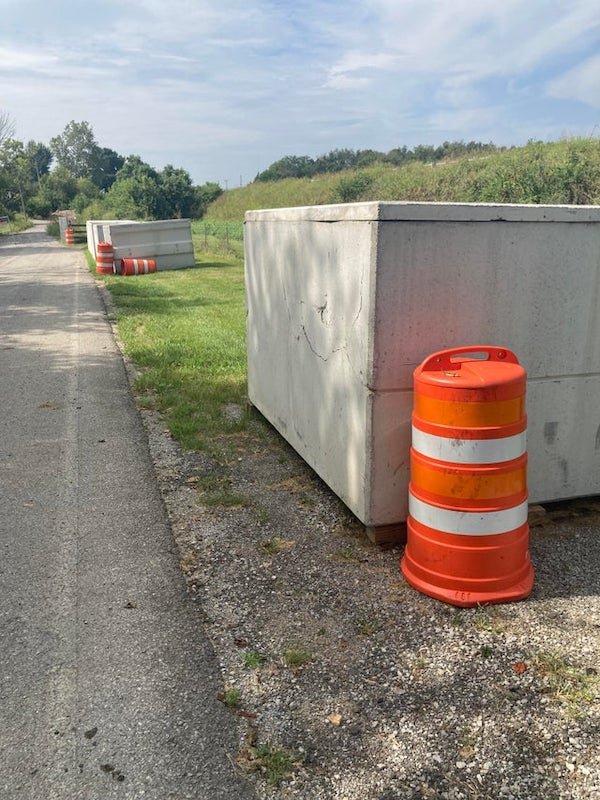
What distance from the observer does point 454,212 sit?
3197mm

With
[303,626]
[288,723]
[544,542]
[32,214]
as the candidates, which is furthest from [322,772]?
[32,214]

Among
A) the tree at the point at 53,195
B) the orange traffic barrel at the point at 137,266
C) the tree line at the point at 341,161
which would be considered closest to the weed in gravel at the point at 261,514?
the orange traffic barrel at the point at 137,266

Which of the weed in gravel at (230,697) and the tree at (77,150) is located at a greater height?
the tree at (77,150)

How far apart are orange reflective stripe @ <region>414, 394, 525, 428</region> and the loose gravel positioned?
2.85 feet

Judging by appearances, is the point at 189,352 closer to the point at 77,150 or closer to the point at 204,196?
the point at 204,196

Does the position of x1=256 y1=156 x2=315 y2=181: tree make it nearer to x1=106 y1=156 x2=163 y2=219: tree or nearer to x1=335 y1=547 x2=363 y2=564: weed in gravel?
x1=106 y1=156 x2=163 y2=219: tree

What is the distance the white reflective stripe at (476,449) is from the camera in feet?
9.53

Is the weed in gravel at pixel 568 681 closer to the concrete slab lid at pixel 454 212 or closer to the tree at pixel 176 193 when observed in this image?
the concrete slab lid at pixel 454 212

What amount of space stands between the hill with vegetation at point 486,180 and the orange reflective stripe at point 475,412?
14.9 meters

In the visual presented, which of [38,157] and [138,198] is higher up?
[38,157]

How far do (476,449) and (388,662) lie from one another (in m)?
0.97

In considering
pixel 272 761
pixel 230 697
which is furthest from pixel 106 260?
pixel 272 761

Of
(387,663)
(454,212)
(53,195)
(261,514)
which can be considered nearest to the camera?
(387,663)

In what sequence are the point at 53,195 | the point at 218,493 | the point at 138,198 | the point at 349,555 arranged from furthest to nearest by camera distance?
the point at 53,195 < the point at 138,198 < the point at 218,493 < the point at 349,555
